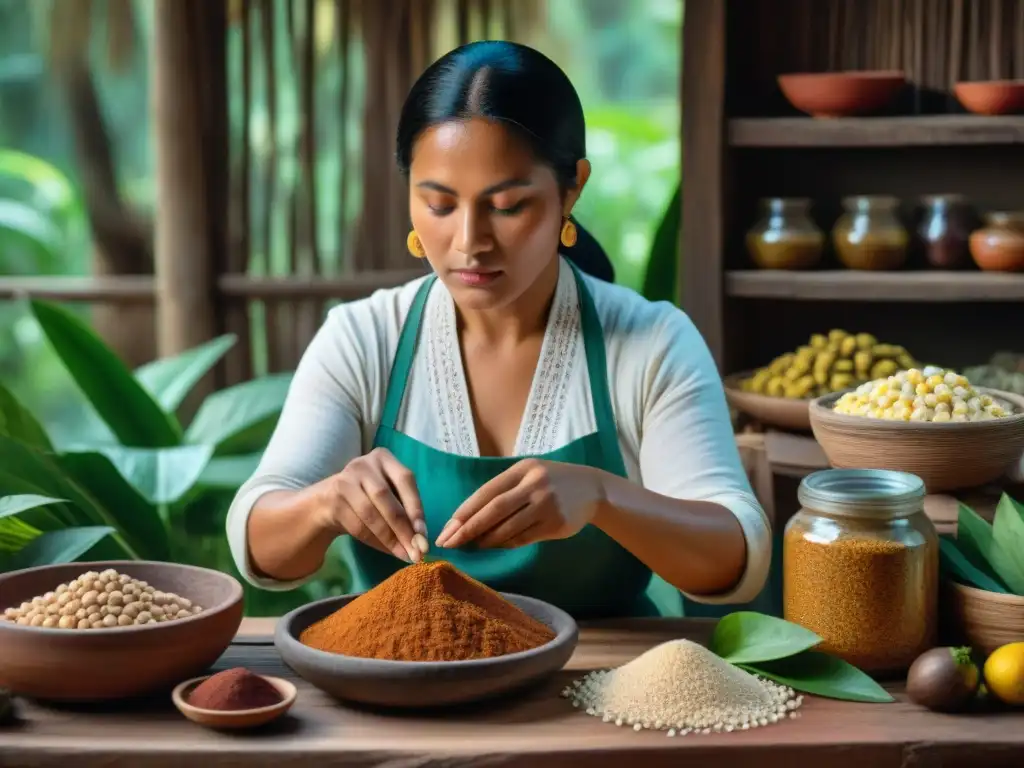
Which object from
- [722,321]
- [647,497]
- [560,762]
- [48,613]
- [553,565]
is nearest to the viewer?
[560,762]

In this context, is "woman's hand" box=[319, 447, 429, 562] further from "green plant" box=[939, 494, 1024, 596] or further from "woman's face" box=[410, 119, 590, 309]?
"green plant" box=[939, 494, 1024, 596]

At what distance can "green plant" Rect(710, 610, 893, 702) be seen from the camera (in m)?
1.43

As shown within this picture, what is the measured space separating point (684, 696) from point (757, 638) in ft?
0.52

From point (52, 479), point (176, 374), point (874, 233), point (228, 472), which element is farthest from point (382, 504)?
point (874, 233)

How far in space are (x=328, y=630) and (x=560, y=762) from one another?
0.30 m

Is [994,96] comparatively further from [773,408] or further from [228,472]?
[228,472]

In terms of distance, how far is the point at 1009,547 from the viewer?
61.9 inches

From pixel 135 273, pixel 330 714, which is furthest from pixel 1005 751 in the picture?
pixel 135 273

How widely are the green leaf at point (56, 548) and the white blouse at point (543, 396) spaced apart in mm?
499

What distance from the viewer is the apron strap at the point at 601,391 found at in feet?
6.25

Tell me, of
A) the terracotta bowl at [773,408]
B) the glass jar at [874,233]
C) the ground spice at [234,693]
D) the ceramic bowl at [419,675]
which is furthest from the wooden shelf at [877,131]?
the ground spice at [234,693]

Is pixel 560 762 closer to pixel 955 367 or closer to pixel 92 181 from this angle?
pixel 955 367

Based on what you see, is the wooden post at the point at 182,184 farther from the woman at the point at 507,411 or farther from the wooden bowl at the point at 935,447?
the wooden bowl at the point at 935,447

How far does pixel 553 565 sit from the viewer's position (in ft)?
6.25
